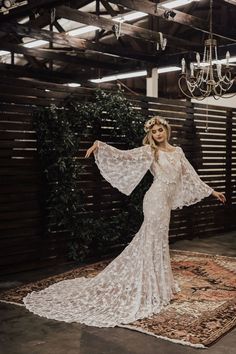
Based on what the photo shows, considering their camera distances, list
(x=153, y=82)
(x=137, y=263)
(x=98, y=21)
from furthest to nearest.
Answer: (x=153, y=82) → (x=98, y=21) → (x=137, y=263)

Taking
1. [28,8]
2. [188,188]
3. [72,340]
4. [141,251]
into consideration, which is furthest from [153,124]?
[28,8]

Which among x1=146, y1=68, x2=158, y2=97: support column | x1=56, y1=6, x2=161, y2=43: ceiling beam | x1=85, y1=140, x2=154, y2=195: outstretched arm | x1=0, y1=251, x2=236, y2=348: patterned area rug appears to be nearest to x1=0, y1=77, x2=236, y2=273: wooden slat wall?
x1=0, y1=251, x2=236, y2=348: patterned area rug

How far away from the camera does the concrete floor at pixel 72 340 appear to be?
339 cm

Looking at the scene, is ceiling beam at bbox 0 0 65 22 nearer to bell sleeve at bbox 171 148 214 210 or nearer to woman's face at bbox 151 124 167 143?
woman's face at bbox 151 124 167 143

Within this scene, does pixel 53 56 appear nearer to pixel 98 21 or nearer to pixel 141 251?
pixel 98 21

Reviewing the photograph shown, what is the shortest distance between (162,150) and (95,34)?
21.5 feet

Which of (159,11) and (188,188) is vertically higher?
(159,11)

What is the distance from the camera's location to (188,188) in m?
4.87

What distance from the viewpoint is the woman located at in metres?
4.23

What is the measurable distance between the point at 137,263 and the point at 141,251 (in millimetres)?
126

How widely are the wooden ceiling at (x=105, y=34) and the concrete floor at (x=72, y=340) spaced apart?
4.20m

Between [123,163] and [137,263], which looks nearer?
[137,263]

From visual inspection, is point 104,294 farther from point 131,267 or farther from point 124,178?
point 124,178

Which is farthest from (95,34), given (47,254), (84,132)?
(47,254)
